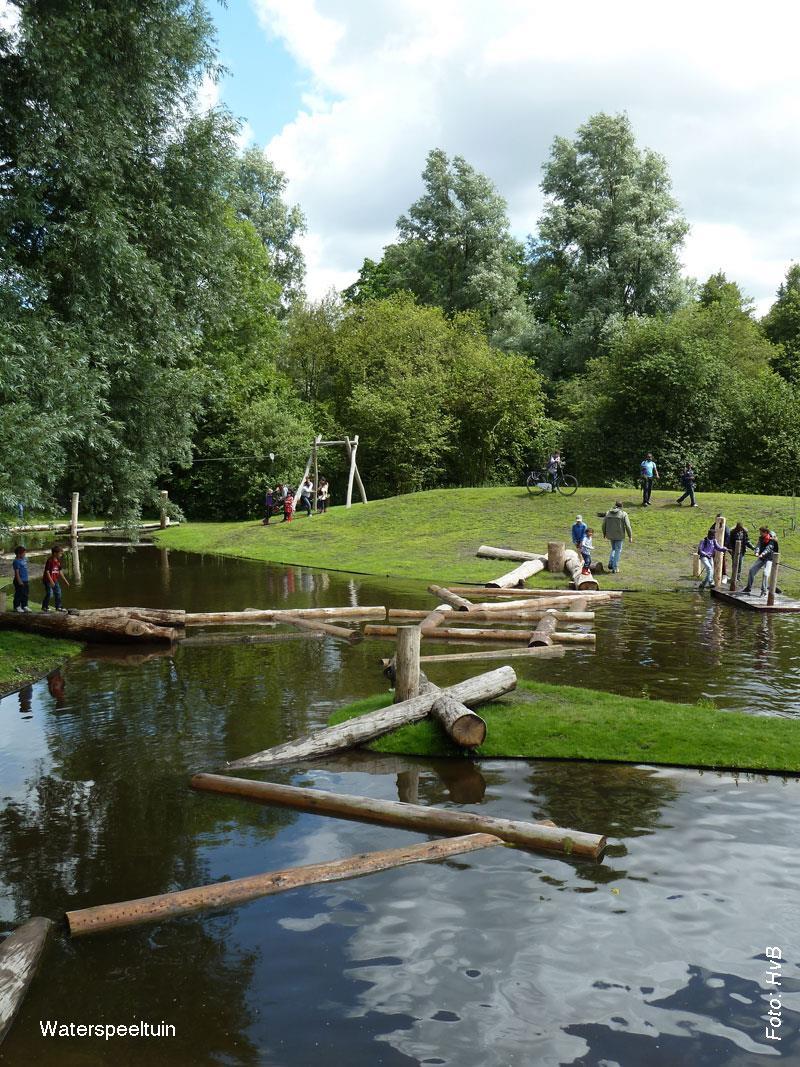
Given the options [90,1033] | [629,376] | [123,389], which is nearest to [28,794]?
[90,1033]

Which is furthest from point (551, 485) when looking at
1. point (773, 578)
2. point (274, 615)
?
point (274, 615)

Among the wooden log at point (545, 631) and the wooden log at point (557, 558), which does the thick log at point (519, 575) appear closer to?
the wooden log at point (557, 558)

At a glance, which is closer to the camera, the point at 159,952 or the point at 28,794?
the point at 159,952

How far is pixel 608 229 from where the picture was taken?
58.2 m

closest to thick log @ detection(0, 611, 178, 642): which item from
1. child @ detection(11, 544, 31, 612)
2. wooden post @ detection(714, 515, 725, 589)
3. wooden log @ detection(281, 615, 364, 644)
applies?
child @ detection(11, 544, 31, 612)

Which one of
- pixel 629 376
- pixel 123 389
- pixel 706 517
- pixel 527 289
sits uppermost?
pixel 527 289

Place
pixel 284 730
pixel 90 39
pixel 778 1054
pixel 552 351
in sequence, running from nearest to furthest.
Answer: pixel 778 1054, pixel 284 730, pixel 90 39, pixel 552 351

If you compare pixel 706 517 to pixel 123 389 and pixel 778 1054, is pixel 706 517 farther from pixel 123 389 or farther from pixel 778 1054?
pixel 778 1054

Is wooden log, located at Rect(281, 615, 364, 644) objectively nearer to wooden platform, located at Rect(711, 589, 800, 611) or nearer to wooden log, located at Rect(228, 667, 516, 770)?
wooden log, located at Rect(228, 667, 516, 770)

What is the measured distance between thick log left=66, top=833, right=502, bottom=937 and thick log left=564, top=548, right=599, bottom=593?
1727 centimetres

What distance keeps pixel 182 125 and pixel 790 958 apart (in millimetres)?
19048

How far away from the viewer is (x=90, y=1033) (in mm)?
6312

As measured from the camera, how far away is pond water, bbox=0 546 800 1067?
6.27 metres

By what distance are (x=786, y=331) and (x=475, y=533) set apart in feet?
128
